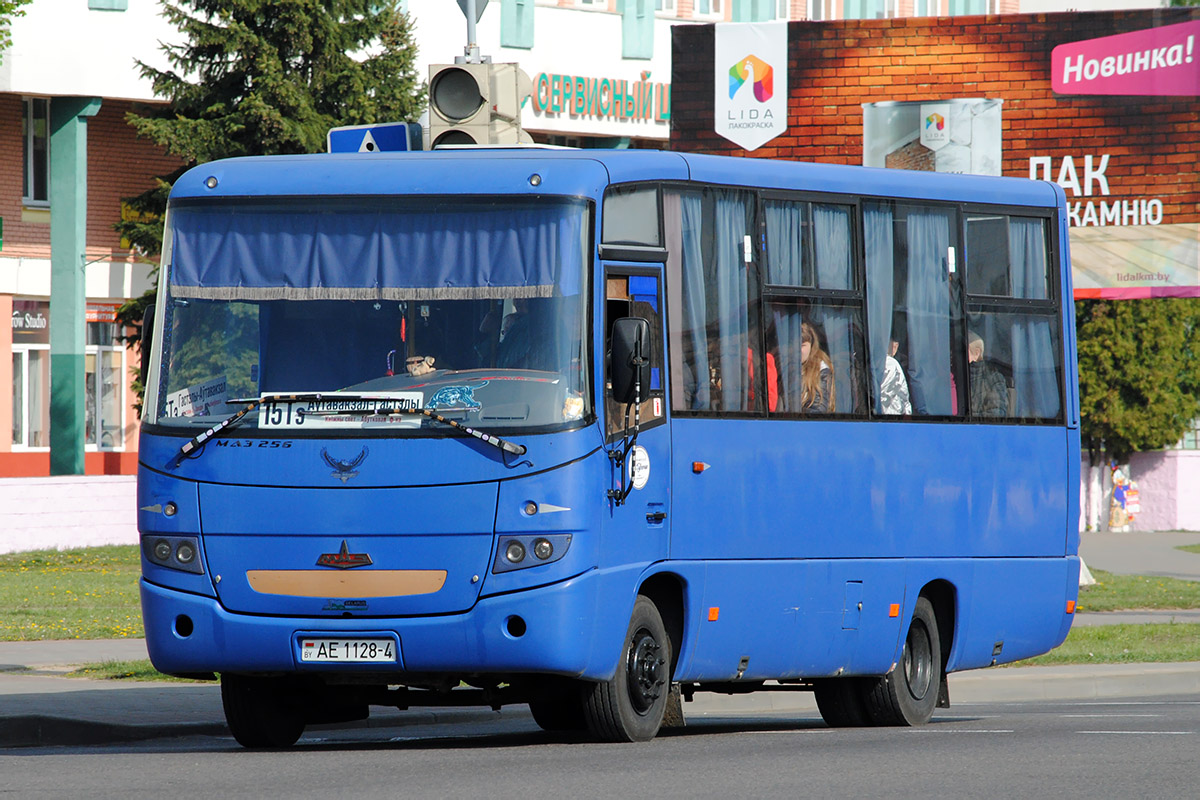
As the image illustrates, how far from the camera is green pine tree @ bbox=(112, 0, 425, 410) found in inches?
1276

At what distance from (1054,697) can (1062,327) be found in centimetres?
409

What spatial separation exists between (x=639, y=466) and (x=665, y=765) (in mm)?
1601

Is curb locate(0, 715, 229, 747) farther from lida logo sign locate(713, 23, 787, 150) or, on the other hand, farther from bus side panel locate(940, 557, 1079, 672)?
lida logo sign locate(713, 23, 787, 150)

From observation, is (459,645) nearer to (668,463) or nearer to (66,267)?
(668,463)

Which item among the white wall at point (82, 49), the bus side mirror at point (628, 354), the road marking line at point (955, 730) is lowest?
the road marking line at point (955, 730)

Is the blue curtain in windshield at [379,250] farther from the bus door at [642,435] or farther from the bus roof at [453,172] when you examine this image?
the bus door at [642,435]

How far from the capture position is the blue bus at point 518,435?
10477 millimetres

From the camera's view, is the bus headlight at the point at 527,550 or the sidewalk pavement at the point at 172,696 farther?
the sidewalk pavement at the point at 172,696

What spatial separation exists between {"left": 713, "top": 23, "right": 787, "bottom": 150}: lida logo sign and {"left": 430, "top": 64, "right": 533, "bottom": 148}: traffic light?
1425 centimetres

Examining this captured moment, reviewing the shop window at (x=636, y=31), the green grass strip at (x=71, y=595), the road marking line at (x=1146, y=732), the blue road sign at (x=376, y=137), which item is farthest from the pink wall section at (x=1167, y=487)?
the road marking line at (x=1146, y=732)

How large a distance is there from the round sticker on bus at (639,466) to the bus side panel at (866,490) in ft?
1.06

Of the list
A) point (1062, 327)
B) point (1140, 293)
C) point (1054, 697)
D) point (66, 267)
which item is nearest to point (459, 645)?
point (1062, 327)

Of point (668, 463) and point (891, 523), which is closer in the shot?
point (668, 463)

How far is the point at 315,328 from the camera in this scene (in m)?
10.9
